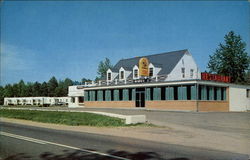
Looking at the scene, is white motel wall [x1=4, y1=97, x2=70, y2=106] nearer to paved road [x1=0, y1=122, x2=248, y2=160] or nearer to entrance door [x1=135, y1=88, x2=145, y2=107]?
entrance door [x1=135, y1=88, x2=145, y2=107]

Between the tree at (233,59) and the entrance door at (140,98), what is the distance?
33.5 meters

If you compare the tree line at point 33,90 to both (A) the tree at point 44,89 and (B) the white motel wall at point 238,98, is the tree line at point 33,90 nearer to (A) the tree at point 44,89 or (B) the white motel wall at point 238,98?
(A) the tree at point 44,89

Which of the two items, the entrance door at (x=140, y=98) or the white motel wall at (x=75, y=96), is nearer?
the entrance door at (x=140, y=98)

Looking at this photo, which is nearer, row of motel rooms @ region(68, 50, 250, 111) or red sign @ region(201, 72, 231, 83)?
row of motel rooms @ region(68, 50, 250, 111)

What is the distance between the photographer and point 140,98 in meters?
37.4

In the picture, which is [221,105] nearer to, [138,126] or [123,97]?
[123,97]

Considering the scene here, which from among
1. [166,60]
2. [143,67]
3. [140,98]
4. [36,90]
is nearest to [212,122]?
[140,98]

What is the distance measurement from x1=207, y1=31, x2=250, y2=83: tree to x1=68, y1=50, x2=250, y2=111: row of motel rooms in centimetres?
2362

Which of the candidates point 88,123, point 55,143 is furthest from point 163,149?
point 88,123

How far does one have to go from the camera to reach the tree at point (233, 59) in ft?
206

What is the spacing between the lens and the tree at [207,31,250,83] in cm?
6291

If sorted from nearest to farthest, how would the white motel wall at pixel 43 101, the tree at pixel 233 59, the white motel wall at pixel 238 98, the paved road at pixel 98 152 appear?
the paved road at pixel 98 152
the white motel wall at pixel 238 98
the tree at pixel 233 59
the white motel wall at pixel 43 101


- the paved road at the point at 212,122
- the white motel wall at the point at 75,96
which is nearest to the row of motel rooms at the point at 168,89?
the white motel wall at the point at 75,96

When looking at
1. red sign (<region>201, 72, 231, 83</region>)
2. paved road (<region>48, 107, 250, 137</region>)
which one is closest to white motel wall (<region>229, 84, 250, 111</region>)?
red sign (<region>201, 72, 231, 83</region>)
